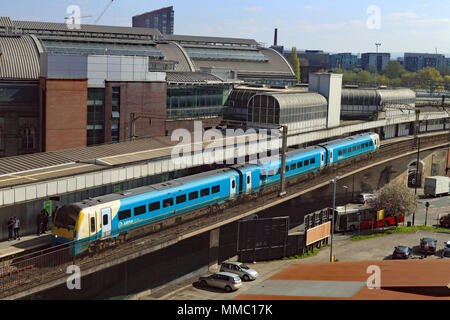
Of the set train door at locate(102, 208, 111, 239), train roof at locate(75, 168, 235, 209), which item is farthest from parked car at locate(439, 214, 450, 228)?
train door at locate(102, 208, 111, 239)

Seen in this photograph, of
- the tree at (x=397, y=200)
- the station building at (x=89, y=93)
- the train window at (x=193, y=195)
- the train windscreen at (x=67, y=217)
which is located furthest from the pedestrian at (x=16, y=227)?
the tree at (x=397, y=200)

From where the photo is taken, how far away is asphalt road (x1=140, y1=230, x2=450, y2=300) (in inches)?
1383

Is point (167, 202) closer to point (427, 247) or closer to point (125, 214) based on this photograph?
point (125, 214)

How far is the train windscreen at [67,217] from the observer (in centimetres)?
2661

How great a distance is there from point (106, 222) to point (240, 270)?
44.1 ft

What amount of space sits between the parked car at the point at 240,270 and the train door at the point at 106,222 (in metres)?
13.0

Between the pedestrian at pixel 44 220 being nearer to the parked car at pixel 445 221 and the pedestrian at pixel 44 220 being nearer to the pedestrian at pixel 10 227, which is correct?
the pedestrian at pixel 10 227

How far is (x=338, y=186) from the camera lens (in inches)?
2322

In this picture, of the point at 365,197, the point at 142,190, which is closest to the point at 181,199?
Answer: the point at 142,190

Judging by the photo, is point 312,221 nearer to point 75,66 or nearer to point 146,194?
point 146,194
